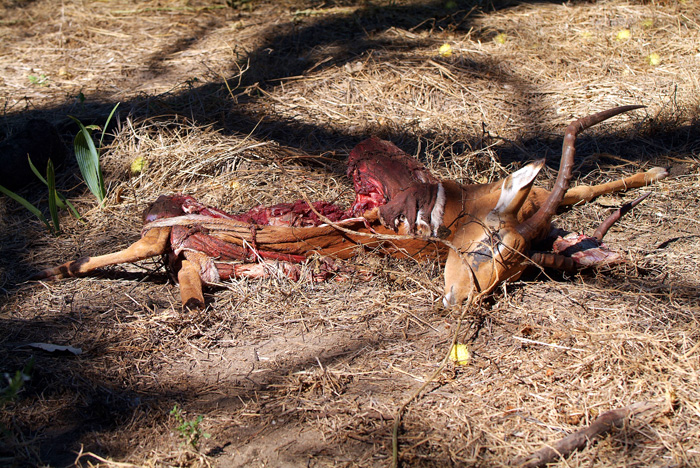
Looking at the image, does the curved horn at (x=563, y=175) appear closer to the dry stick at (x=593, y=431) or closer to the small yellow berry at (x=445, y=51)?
the dry stick at (x=593, y=431)

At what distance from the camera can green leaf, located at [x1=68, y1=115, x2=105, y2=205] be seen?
11.4 feet

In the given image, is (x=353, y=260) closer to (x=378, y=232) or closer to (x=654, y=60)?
(x=378, y=232)

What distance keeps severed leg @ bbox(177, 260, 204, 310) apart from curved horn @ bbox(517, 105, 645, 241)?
157 cm

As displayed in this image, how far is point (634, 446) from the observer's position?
6.69ft

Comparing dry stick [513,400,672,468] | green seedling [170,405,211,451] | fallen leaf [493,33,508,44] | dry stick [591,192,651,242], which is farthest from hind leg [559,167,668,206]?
green seedling [170,405,211,451]

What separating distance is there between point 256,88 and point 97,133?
132 centimetres

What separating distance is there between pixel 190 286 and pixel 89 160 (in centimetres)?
129

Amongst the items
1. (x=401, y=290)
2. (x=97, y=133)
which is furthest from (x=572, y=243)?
(x=97, y=133)

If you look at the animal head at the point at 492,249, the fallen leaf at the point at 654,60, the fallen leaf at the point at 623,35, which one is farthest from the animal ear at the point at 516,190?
the fallen leaf at the point at 623,35

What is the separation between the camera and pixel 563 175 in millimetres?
2521

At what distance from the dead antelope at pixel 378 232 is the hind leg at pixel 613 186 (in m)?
0.40

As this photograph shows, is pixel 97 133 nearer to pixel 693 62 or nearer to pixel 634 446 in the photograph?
pixel 634 446

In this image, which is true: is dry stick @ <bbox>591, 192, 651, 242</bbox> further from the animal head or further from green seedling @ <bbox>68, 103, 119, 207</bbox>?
green seedling @ <bbox>68, 103, 119, 207</bbox>

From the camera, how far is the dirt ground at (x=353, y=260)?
2.17 metres
